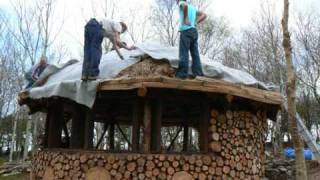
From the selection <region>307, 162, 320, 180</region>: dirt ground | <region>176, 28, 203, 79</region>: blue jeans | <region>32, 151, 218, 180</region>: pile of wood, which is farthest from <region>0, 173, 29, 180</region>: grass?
<region>307, 162, 320, 180</region>: dirt ground

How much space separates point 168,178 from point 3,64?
22192 mm

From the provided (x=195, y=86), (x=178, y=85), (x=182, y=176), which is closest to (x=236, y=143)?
(x=182, y=176)

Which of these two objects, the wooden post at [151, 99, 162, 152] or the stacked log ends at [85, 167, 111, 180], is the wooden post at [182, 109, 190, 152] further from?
the stacked log ends at [85, 167, 111, 180]

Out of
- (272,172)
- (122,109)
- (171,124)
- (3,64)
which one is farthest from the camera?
(3,64)

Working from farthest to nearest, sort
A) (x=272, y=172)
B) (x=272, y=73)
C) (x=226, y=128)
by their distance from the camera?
(x=272, y=73)
(x=272, y=172)
(x=226, y=128)

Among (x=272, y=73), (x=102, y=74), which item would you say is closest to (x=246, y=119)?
(x=102, y=74)

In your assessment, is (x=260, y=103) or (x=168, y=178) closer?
(x=168, y=178)

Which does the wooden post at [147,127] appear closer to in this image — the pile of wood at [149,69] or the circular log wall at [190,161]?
the circular log wall at [190,161]

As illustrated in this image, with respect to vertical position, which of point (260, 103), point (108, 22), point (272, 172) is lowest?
point (272, 172)

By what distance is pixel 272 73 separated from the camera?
22.9m

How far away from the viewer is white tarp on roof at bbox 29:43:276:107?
6.79 metres

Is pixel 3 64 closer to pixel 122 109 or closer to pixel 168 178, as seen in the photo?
pixel 122 109

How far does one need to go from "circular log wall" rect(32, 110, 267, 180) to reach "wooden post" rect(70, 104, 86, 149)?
379 mm

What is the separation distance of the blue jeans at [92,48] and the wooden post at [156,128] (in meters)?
1.31
